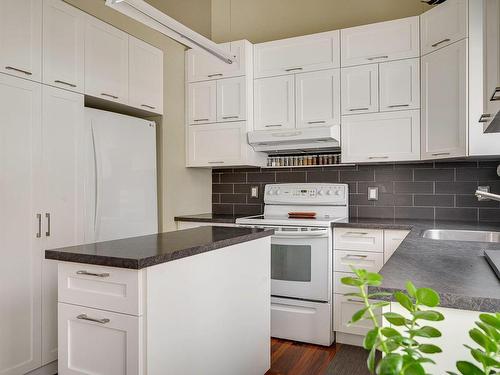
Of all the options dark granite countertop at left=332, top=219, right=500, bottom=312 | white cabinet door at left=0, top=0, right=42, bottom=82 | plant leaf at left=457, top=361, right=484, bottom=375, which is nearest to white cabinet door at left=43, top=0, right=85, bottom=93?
white cabinet door at left=0, top=0, right=42, bottom=82

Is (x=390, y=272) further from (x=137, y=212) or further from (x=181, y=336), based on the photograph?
(x=137, y=212)

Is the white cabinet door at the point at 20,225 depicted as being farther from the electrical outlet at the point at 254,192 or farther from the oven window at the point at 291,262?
the electrical outlet at the point at 254,192

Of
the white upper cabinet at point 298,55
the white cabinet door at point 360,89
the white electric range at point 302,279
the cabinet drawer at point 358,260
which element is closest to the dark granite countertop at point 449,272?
the cabinet drawer at point 358,260

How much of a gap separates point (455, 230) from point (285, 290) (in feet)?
4.37

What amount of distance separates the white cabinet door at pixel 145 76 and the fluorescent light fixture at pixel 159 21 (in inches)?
46.4

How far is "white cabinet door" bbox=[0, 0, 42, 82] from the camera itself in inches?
89.8

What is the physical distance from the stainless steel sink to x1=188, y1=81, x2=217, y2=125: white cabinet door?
2.14 metres

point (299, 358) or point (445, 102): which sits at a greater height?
point (445, 102)

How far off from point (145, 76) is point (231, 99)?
81cm

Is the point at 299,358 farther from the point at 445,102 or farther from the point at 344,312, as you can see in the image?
the point at 445,102

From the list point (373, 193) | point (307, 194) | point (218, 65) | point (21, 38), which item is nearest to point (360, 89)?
point (373, 193)

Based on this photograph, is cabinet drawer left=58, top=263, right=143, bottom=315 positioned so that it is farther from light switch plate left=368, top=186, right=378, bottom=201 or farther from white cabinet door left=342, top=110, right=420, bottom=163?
light switch plate left=368, top=186, right=378, bottom=201

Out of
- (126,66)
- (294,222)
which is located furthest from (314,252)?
(126,66)

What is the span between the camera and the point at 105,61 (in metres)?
2.99
